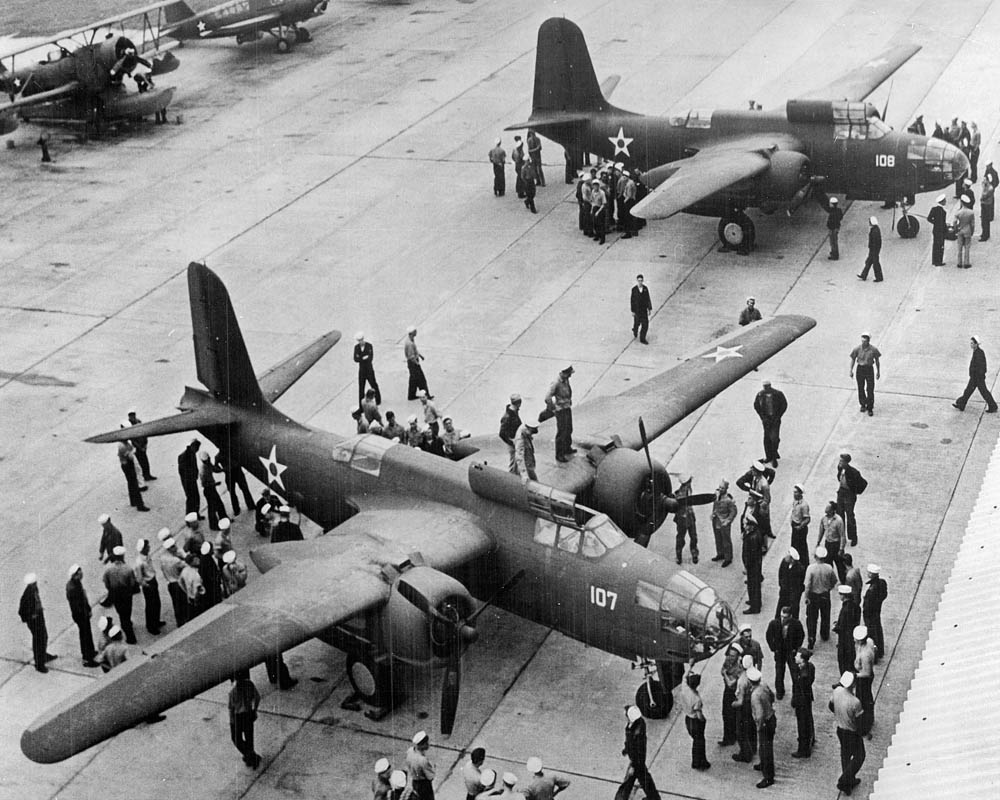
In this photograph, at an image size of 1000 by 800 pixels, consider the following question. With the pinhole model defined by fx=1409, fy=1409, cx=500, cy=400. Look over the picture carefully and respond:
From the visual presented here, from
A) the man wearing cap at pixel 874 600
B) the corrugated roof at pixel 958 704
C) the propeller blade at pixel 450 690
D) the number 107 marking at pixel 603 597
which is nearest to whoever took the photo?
the corrugated roof at pixel 958 704

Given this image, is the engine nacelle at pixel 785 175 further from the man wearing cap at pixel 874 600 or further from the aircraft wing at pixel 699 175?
the man wearing cap at pixel 874 600

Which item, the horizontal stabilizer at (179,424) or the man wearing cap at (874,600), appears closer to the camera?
the man wearing cap at (874,600)

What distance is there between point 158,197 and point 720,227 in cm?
1558

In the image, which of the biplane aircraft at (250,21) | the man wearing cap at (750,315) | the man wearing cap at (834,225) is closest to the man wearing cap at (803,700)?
the man wearing cap at (750,315)

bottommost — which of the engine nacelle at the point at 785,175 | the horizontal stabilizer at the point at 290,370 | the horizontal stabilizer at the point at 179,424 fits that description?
the horizontal stabilizer at the point at 179,424

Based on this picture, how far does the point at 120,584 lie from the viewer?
19.7 m

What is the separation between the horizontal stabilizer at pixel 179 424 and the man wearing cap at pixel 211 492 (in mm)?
596

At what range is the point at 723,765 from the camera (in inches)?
675

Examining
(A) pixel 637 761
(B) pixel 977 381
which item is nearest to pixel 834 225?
(B) pixel 977 381

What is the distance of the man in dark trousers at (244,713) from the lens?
1711 cm

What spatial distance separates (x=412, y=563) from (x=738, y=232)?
682 inches

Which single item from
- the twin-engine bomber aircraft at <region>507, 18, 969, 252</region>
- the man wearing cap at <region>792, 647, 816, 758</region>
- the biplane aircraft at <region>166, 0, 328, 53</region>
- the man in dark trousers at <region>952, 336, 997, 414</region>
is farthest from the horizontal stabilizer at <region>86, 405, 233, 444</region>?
the biplane aircraft at <region>166, 0, 328, 53</region>

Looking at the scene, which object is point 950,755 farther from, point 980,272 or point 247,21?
point 247,21

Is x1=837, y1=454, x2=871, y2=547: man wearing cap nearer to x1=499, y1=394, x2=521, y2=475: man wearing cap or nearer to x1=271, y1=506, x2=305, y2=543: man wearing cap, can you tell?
x1=499, y1=394, x2=521, y2=475: man wearing cap
